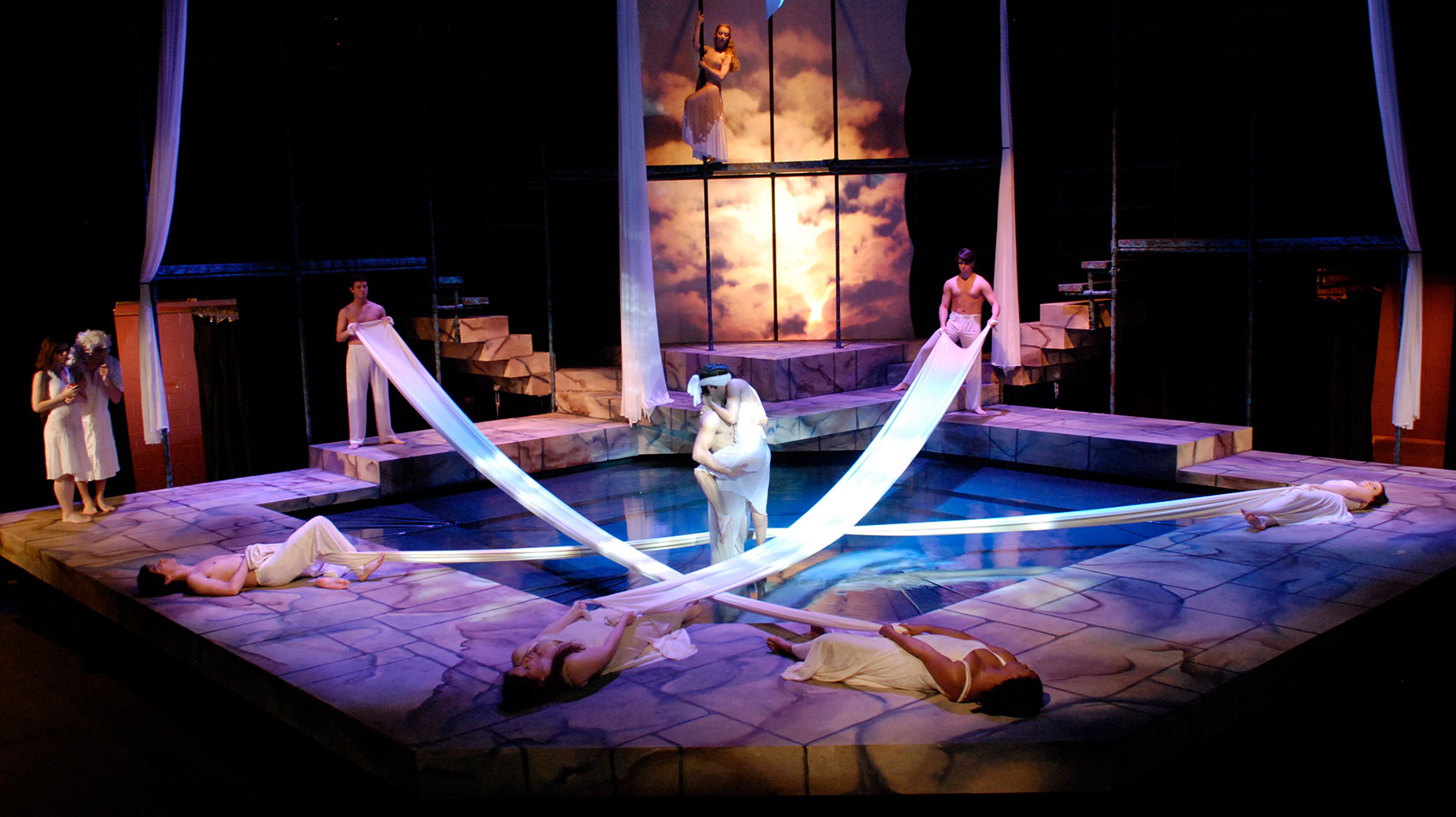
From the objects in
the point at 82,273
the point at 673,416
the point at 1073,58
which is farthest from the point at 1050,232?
the point at 82,273

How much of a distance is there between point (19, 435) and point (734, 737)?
21.1ft

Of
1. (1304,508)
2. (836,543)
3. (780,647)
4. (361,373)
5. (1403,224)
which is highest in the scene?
(1403,224)

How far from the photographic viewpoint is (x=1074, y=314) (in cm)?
1005

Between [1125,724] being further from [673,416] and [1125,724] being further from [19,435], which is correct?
[19,435]

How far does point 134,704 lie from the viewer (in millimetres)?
5289

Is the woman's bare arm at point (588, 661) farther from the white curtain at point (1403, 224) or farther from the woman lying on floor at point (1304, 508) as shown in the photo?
the white curtain at point (1403, 224)

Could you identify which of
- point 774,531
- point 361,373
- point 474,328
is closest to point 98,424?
point 361,373

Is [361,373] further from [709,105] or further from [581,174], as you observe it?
[709,105]

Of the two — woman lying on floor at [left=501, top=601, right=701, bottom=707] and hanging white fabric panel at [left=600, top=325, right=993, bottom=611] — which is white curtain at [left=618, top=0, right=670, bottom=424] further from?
woman lying on floor at [left=501, top=601, right=701, bottom=707]

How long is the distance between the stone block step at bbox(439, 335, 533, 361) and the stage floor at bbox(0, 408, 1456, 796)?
3.76 m

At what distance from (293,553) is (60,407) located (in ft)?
7.49

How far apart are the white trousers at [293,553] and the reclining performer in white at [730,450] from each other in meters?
2.01

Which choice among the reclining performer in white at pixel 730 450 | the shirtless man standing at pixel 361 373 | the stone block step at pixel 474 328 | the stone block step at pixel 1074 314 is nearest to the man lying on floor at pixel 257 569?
Result: the reclining performer in white at pixel 730 450

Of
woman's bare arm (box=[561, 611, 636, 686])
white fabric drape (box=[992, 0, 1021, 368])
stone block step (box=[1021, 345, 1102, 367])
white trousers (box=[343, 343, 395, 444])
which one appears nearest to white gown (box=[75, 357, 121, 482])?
white trousers (box=[343, 343, 395, 444])
